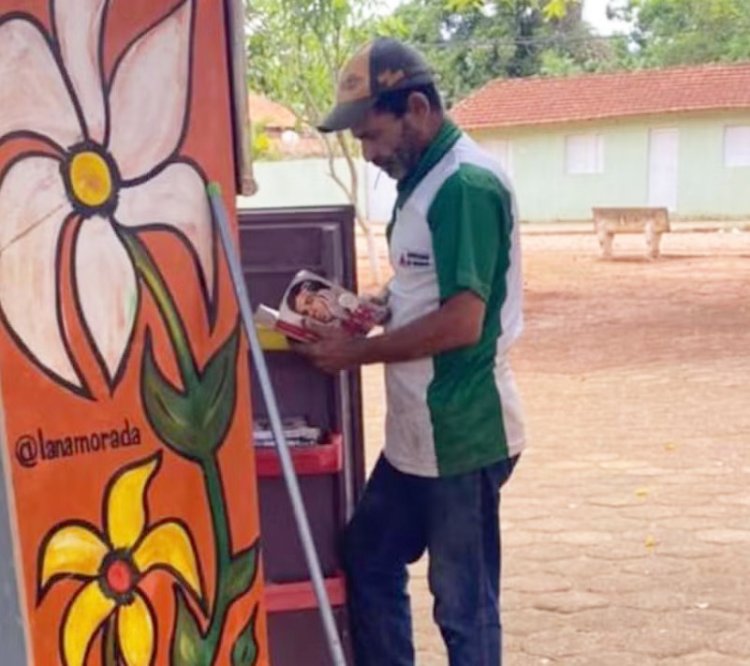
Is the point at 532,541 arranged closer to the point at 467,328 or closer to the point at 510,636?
the point at 510,636

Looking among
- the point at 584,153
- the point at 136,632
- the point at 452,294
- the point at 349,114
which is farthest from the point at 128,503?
the point at 584,153

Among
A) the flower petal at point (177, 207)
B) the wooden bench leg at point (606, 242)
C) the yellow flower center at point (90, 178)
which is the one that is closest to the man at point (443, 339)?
the flower petal at point (177, 207)

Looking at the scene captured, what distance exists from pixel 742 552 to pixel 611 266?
15.0 m

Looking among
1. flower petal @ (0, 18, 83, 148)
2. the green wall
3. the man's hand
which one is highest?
flower petal @ (0, 18, 83, 148)

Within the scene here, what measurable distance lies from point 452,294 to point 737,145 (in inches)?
1125

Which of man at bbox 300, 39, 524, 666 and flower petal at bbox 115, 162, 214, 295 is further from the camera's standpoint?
man at bbox 300, 39, 524, 666

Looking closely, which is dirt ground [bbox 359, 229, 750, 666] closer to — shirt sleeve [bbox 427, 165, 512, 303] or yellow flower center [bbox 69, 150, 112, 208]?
shirt sleeve [bbox 427, 165, 512, 303]

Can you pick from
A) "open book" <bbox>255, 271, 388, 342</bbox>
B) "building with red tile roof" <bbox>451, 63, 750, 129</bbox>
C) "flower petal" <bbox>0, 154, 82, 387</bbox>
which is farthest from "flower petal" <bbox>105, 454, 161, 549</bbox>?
"building with red tile roof" <bbox>451, 63, 750, 129</bbox>

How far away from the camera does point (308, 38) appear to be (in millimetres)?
14922

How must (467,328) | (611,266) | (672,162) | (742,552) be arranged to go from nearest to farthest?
1. (467,328)
2. (742,552)
3. (611,266)
4. (672,162)

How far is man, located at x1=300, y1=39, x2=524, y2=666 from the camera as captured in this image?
2869 mm

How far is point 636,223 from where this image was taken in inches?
813

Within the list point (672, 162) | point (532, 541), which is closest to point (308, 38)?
point (532, 541)

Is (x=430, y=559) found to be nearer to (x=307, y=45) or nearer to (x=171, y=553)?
(x=171, y=553)
